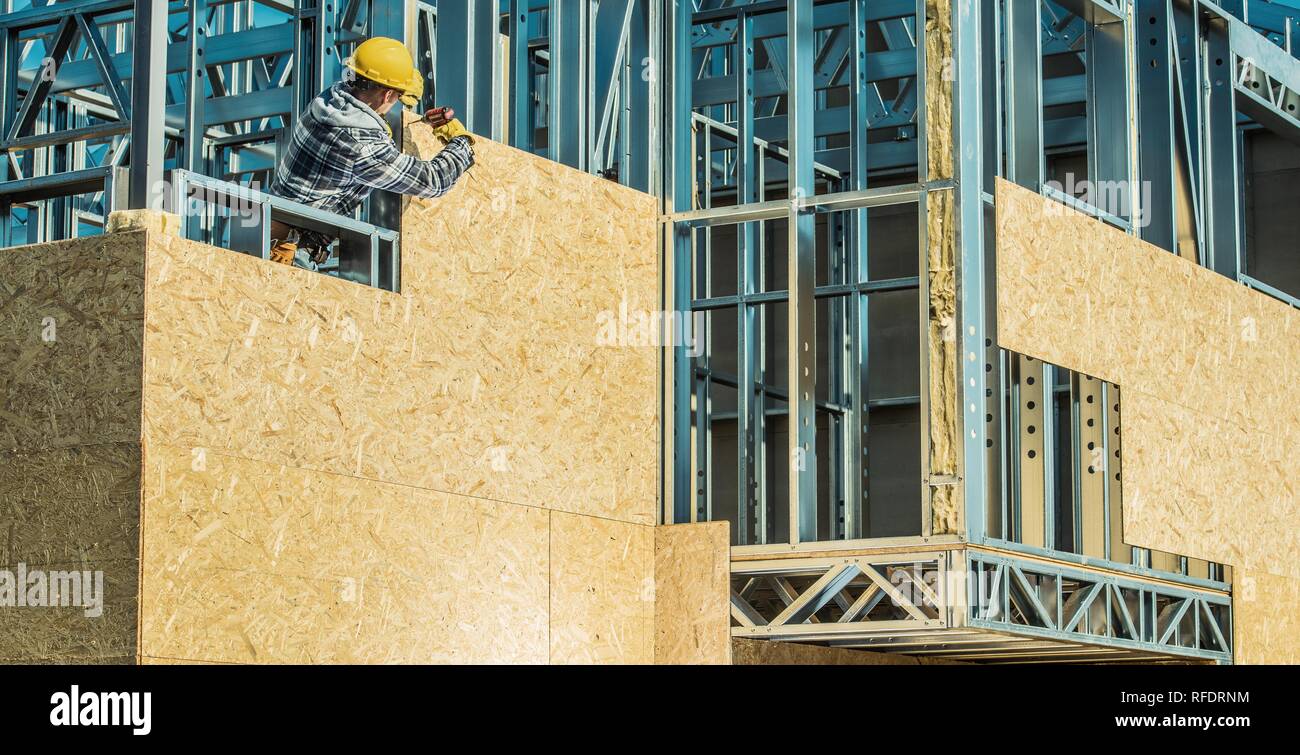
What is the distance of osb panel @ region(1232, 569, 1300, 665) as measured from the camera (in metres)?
13.0

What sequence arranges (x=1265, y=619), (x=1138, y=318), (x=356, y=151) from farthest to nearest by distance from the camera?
1. (x=1265, y=619)
2. (x=1138, y=318)
3. (x=356, y=151)

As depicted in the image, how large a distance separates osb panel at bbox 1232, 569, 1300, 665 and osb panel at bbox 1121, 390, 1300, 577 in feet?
0.34

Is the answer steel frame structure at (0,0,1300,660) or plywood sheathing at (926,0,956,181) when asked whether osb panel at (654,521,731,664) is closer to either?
steel frame structure at (0,0,1300,660)

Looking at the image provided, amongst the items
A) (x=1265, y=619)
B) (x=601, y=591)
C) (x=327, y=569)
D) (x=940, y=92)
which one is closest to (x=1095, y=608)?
(x=1265, y=619)

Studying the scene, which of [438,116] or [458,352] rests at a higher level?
[438,116]

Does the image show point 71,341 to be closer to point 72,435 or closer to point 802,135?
point 72,435

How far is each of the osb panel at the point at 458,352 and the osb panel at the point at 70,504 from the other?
254 millimetres

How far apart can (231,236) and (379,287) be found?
0.82 metres

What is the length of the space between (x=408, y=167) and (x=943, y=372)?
3.09 metres

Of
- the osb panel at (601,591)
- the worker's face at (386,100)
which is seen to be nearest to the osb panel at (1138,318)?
the osb panel at (601,591)

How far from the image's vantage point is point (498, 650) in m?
10.1

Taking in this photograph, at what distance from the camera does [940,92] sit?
11.2 meters

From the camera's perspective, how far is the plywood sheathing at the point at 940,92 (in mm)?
11133
